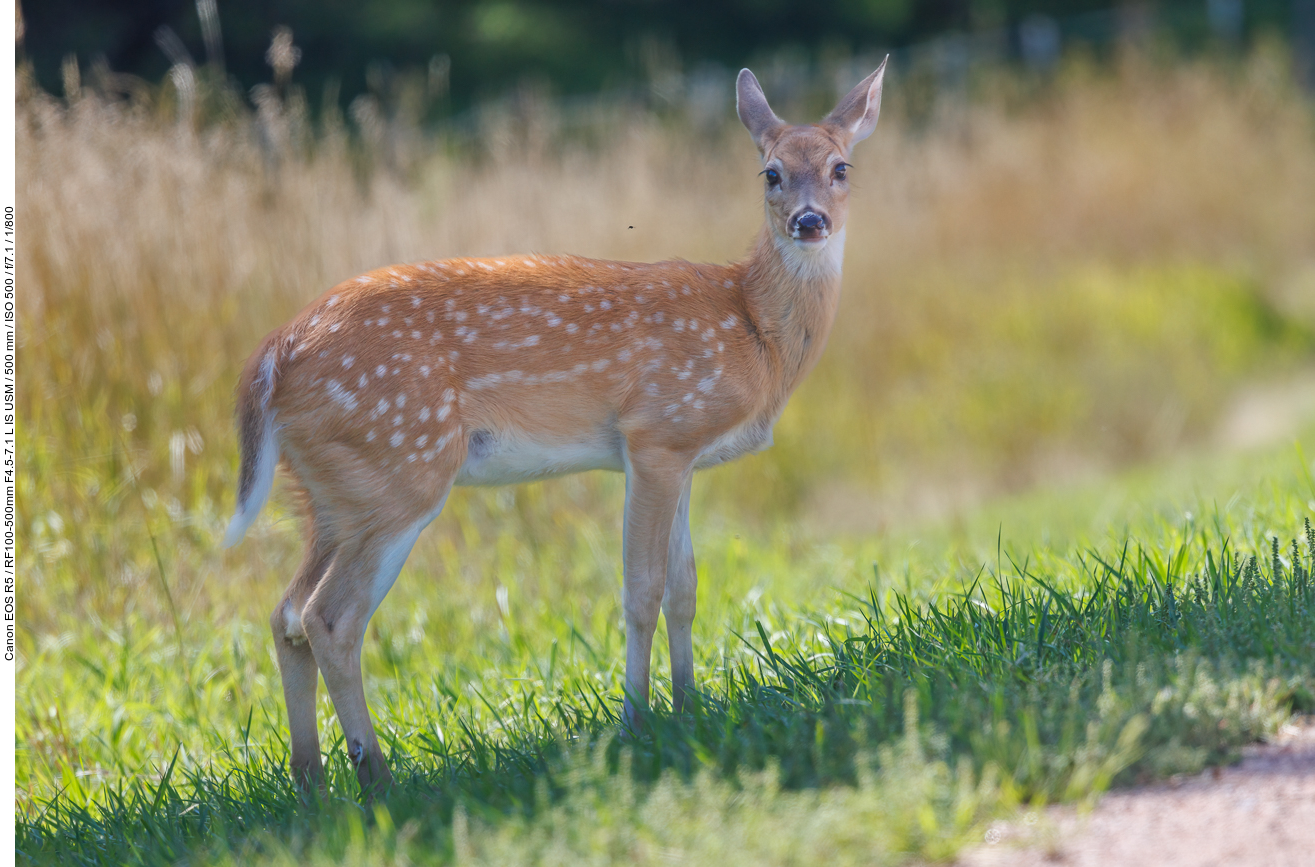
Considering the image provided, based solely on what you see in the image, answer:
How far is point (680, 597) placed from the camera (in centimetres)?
430

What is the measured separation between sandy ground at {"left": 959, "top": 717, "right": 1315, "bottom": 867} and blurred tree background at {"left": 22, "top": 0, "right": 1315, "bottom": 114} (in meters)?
15.1

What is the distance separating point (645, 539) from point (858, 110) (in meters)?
1.77

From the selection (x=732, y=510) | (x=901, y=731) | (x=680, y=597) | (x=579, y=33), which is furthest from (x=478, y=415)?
(x=579, y=33)

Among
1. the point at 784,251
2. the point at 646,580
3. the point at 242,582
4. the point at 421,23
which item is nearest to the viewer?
the point at 646,580

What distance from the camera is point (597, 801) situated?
292cm

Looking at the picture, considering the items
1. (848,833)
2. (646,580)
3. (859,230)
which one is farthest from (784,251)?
(859,230)

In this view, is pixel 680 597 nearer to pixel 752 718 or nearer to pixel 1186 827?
pixel 752 718

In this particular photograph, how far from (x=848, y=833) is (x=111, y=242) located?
4.97 m

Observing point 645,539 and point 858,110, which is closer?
point 645,539

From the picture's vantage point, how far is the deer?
3.85 meters

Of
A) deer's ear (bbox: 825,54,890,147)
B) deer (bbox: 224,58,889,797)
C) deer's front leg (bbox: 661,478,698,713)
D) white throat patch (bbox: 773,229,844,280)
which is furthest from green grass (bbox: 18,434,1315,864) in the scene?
deer's ear (bbox: 825,54,890,147)

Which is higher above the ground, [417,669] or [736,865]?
[736,865]

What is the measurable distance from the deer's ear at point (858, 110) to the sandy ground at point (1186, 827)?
2581 millimetres

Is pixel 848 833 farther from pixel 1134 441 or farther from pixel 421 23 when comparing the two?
pixel 421 23
